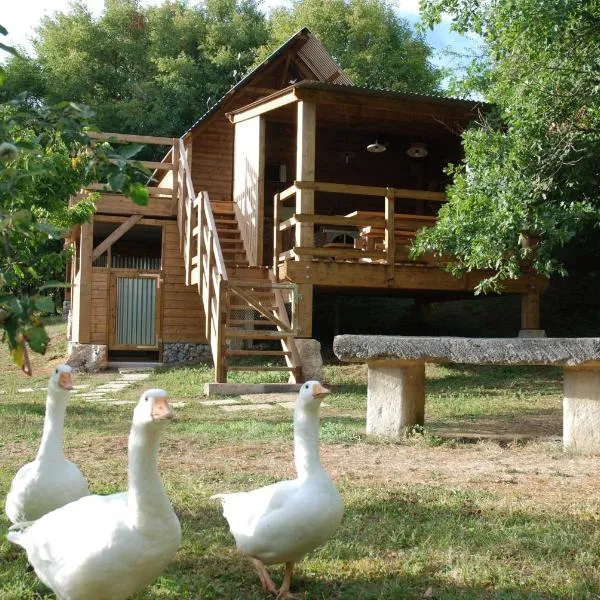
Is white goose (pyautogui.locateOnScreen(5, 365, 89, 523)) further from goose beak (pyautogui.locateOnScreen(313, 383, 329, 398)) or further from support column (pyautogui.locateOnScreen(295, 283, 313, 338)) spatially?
support column (pyautogui.locateOnScreen(295, 283, 313, 338))

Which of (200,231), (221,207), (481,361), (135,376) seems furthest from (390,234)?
(481,361)

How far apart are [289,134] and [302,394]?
47.0ft

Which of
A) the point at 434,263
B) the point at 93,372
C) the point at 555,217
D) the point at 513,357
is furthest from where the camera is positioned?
the point at 93,372

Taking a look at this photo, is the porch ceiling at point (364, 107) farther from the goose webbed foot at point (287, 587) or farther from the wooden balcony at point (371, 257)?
the goose webbed foot at point (287, 587)

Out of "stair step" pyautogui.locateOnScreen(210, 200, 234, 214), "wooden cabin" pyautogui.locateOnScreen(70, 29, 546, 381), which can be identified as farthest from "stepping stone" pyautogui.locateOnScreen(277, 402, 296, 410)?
"stair step" pyautogui.locateOnScreen(210, 200, 234, 214)

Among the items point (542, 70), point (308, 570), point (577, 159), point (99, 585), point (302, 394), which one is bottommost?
point (308, 570)

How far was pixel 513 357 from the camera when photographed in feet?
21.6

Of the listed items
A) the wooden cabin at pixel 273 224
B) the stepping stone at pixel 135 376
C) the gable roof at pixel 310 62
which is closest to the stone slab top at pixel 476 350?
the wooden cabin at pixel 273 224

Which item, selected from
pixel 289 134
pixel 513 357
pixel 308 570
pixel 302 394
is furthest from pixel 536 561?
pixel 289 134

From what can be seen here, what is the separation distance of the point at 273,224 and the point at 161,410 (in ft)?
46.6

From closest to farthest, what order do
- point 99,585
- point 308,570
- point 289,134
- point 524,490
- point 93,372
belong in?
point 99,585
point 308,570
point 524,490
point 93,372
point 289,134

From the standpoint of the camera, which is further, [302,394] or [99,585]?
[302,394]

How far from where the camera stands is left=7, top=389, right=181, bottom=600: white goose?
275cm

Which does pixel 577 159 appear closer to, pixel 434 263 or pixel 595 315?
pixel 434 263
